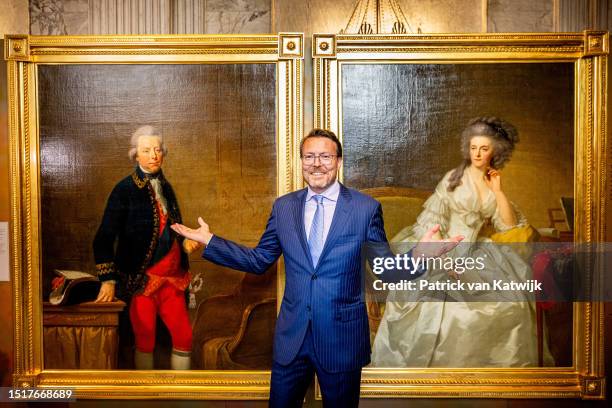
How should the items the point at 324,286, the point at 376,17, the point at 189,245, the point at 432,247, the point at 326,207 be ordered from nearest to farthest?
the point at 324,286 → the point at 326,207 → the point at 432,247 → the point at 189,245 → the point at 376,17

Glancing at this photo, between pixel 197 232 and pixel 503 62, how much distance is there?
7.34 feet

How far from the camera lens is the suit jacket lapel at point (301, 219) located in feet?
8.02

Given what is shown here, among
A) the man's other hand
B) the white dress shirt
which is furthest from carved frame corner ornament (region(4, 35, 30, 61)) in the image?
the white dress shirt

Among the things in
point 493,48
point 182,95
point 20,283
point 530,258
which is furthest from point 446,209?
point 20,283

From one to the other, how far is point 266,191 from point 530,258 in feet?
5.87

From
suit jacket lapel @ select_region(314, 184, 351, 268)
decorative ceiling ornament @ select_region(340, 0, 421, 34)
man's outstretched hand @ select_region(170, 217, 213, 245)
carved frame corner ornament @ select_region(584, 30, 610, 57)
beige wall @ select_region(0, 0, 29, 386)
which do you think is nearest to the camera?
suit jacket lapel @ select_region(314, 184, 351, 268)

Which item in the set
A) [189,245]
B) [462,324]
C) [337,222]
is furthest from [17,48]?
[462,324]

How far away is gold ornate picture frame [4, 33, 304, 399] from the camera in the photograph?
118 inches

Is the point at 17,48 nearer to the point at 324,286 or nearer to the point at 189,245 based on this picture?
the point at 189,245

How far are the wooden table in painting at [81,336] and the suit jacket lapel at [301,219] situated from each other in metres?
1.47

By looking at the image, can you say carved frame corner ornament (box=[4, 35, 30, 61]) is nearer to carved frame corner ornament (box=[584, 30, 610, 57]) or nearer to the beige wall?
the beige wall

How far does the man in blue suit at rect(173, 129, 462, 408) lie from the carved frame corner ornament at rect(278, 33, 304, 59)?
763mm

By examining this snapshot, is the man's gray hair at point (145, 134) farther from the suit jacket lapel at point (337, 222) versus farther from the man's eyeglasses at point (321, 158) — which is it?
the suit jacket lapel at point (337, 222)

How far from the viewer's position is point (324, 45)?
297 centimetres
